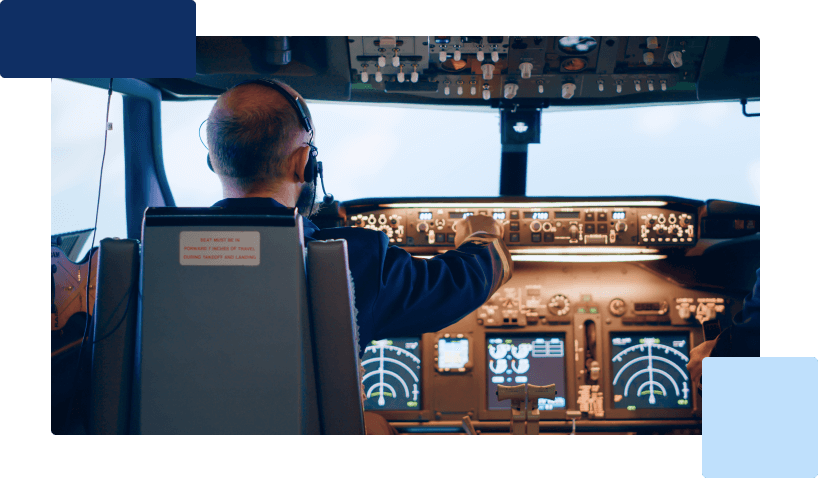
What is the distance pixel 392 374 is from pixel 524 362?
2.01 feet

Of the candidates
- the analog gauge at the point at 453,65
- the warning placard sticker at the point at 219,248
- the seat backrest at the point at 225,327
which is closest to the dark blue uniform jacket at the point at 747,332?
the analog gauge at the point at 453,65

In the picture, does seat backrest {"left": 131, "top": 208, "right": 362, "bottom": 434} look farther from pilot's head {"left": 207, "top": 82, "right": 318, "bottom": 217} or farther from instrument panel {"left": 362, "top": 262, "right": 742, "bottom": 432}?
instrument panel {"left": 362, "top": 262, "right": 742, "bottom": 432}

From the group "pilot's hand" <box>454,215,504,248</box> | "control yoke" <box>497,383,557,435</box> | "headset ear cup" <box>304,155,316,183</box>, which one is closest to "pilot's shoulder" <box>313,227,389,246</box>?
"headset ear cup" <box>304,155,316,183</box>

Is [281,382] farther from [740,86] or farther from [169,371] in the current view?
[740,86]

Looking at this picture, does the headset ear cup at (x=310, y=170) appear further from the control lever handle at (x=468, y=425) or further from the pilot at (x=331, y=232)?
the control lever handle at (x=468, y=425)

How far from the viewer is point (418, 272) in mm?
1337

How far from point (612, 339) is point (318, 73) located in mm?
1763

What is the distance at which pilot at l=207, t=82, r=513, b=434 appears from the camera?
4.11 ft

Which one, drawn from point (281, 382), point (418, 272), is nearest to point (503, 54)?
point (418, 272)

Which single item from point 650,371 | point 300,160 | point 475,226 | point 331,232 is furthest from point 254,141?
point 650,371

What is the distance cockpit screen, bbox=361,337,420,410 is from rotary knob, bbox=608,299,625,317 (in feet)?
3.01

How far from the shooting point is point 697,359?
2318 millimetres

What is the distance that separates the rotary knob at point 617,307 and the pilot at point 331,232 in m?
1.22

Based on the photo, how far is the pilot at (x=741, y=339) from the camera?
1660mm
